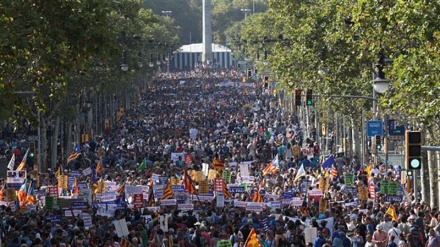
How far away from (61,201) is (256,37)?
8094 cm

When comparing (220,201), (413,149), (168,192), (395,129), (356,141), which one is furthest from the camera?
(356,141)

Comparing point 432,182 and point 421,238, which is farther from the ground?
point 432,182

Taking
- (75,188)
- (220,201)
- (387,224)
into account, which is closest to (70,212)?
(220,201)

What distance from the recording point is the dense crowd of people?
27.1 meters

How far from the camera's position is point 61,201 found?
109 feet

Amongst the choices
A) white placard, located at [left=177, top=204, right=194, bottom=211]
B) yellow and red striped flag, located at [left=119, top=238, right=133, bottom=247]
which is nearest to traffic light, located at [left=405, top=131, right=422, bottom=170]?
yellow and red striped flag, located at [left=119, top=238, right=133, bottom=247]

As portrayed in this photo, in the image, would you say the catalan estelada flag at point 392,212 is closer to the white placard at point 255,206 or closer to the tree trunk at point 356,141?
the white placard at point 255,206

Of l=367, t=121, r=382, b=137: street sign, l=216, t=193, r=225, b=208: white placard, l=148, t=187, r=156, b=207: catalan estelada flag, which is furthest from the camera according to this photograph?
l=367, t=121, r=382, b=137: street sign

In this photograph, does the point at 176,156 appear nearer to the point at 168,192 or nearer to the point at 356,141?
the point at 356,141

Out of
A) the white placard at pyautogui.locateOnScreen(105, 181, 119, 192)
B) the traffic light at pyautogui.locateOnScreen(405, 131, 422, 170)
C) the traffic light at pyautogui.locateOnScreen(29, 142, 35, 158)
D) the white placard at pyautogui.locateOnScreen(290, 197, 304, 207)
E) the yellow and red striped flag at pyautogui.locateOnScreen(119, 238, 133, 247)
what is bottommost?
the yellow and red striped flag at pyautogui.locateOnScreen(119, 238, 133, 247)

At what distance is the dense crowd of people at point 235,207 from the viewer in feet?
88.8

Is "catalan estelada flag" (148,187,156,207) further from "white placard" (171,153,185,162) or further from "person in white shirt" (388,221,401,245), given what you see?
"white placard" (171,153,185,162)

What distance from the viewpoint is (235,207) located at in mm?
33250

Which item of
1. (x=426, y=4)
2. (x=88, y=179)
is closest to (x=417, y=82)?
(x=426, y=4)
